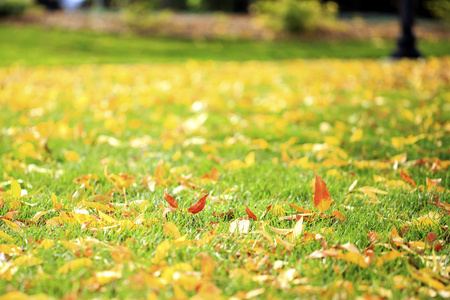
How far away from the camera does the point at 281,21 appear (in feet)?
58.1

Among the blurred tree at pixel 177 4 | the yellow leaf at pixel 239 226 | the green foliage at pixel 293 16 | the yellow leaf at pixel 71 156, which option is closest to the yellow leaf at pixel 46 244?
the yellow leaf at pixel 239 226

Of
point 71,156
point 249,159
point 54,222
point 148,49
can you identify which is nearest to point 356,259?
point 249,159

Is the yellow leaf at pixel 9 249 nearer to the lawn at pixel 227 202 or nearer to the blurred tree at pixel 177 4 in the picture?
the lawn at pixel 227 202

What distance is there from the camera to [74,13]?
20.7 meters

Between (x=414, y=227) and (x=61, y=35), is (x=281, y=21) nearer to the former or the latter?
(x=61, y=35)

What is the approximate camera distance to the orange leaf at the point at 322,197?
6.63ft

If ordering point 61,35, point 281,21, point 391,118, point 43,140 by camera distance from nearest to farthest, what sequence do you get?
point 43,140 → point 391,118 → point 61,35 → point 281,21

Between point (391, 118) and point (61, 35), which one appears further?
point (61, 35)

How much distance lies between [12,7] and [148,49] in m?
9.27

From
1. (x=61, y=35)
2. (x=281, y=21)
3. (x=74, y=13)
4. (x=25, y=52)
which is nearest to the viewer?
(x=25, y=52)

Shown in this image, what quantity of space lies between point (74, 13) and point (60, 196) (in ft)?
68.4

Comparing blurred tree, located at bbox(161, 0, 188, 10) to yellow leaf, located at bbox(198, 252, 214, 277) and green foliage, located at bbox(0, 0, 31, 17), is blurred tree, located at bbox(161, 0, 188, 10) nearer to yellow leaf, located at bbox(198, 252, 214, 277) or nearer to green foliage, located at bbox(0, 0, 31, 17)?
green foliage, located at bbox(0, 0, 31, 17)

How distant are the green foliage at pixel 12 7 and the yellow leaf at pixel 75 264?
20.6 metres

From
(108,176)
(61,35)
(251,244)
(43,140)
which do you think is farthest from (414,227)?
(61,35)
